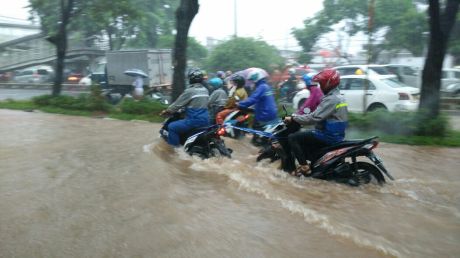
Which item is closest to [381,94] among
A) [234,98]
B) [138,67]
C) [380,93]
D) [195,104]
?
[380,93]

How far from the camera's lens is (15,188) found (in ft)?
21.7

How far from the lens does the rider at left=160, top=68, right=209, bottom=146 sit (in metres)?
7.86

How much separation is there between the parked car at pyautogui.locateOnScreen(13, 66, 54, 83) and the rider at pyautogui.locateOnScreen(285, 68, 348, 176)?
105 feet

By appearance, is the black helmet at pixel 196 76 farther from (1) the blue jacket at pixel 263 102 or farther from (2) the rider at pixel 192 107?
(1) the blue jacket at pixel 263 102

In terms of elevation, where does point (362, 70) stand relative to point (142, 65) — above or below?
below

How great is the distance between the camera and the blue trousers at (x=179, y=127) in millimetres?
7949

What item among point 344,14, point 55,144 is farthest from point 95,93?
point 344,14

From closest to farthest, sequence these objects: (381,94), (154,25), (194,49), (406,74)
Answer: (381,94) → (406,74) → (194,49) → (154,25)

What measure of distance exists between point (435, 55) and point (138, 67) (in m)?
14.2

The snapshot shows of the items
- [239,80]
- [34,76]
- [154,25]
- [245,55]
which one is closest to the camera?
[239,80]

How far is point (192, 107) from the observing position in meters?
7.88

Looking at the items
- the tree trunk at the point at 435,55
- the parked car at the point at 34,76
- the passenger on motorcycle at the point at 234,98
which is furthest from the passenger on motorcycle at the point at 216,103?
the parked car at the point at 34,76

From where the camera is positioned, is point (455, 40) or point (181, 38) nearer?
point (181, 38)

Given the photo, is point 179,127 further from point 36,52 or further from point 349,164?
→ point 36,52
